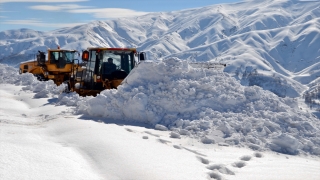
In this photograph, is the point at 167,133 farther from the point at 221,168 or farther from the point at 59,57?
the point at 59,57

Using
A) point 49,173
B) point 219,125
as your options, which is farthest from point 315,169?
point 49,173

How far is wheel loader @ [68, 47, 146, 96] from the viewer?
12367 mm

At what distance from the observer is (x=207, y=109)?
8055 mm

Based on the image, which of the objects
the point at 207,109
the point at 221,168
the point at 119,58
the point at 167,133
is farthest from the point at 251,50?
the point at 221,168

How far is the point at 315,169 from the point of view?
5.91m

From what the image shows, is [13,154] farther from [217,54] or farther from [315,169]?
[217,54]

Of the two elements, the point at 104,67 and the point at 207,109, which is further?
the point at 104,67

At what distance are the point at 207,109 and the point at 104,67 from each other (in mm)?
5236

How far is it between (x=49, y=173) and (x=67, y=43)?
182 metres

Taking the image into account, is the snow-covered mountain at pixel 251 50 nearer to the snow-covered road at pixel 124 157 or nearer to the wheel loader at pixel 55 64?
the wheel loader at pixel 55 64

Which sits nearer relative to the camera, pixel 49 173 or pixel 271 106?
pixel 49 173

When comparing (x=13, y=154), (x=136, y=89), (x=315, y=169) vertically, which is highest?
(x=136, y=89)

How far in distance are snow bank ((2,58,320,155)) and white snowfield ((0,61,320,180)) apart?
18 mm

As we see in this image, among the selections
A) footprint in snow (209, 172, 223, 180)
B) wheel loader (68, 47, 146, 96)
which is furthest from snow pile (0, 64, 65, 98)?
footprint in snow (209, 172, 223, 180)
